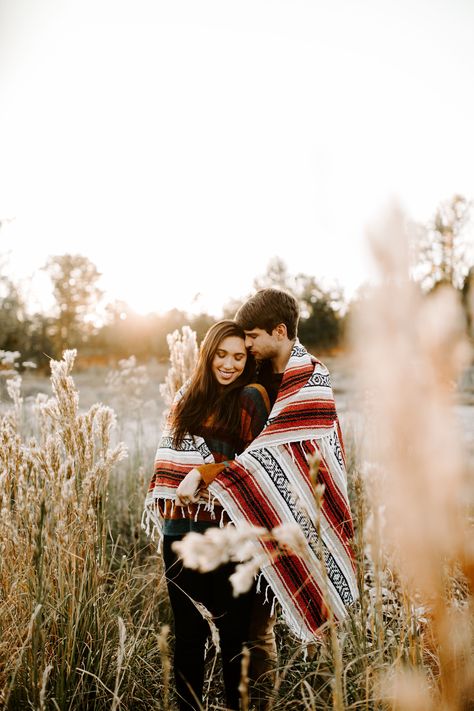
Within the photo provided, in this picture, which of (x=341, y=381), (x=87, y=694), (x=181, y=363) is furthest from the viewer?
(x=341, y=381)

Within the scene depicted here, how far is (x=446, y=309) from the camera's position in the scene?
1.64 feet

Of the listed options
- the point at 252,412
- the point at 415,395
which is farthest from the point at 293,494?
the point at 415,395

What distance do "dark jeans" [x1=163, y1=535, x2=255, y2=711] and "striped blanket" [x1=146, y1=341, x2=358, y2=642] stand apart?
22cm

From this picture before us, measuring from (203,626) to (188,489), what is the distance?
0.60m

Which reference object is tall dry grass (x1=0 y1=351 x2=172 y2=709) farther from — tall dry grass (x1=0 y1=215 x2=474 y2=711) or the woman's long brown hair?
the woman's long brown hair

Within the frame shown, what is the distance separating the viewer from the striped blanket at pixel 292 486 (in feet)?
7.20

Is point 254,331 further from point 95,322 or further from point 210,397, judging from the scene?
point 95,322

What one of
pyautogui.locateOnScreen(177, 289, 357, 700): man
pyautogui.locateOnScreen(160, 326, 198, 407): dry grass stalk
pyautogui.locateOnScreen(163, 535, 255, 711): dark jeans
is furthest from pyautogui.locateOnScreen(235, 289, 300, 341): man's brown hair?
pyautogui.locateOnScreen(163, 535, 255, 711): dark jeans

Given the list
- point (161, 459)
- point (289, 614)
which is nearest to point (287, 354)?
point (161, 459)

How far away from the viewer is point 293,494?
7.31 ft

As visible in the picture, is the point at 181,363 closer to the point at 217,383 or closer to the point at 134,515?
the point at 217,383

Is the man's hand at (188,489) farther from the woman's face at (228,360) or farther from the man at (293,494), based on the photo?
the woman's face at (228,360)

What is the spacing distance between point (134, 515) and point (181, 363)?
4.18ft

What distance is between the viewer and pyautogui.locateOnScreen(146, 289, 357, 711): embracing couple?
2.08m
